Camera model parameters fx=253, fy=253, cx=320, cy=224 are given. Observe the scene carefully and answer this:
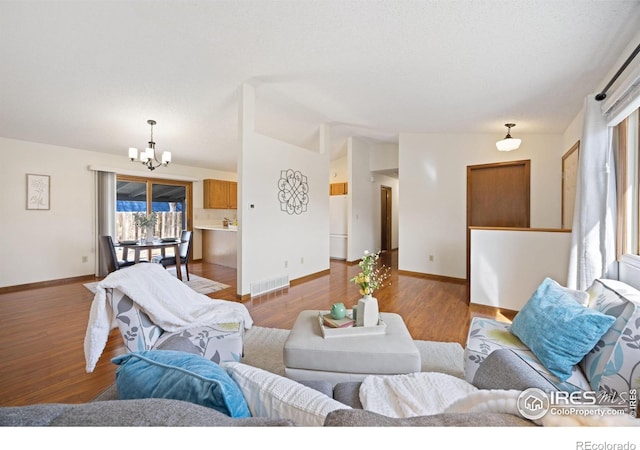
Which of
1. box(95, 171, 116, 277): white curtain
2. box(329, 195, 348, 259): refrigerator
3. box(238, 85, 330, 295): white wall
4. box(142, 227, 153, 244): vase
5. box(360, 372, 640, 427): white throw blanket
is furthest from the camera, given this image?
box(329, 195, 348, 259): refrigerator

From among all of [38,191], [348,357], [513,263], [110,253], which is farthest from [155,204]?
[513,263]

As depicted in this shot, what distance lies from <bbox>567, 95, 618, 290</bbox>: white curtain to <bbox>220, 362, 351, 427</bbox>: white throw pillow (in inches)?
101

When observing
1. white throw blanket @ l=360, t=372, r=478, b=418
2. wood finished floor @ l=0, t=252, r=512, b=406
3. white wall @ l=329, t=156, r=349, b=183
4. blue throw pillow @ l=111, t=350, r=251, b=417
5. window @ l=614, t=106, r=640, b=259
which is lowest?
wood finished floor @ l=0, t=252, r=512, b=406

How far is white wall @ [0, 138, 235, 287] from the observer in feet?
12.6

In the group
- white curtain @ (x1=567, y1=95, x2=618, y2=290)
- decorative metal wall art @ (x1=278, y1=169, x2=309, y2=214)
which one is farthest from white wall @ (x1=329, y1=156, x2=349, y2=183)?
white curtain @ (x1=567, y1=95, x2=618, y2=290)

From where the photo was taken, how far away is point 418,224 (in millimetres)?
4840

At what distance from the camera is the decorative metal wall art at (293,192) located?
13.4 feet

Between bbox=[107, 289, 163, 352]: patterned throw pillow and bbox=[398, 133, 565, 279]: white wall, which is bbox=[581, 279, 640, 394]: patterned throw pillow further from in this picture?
bbox=[398, 133, 565, 279]: white wall

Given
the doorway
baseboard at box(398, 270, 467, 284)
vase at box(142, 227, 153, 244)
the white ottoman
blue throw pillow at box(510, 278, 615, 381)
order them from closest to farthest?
blue throw pillow at box(510, 278, 615, 381) < the white ottoman < vase at box(142, 227, 153, 244) < baseboard at box(398, 270, 467, 284) < the doorway

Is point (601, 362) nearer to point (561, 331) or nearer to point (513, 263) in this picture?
point (561, 331)

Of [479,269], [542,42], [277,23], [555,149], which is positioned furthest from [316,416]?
[555,149]

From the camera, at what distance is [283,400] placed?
0.67 meters

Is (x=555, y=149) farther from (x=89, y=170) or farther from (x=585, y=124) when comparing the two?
(x=89, y=170)

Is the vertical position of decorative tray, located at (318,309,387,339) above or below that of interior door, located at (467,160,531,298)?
below
